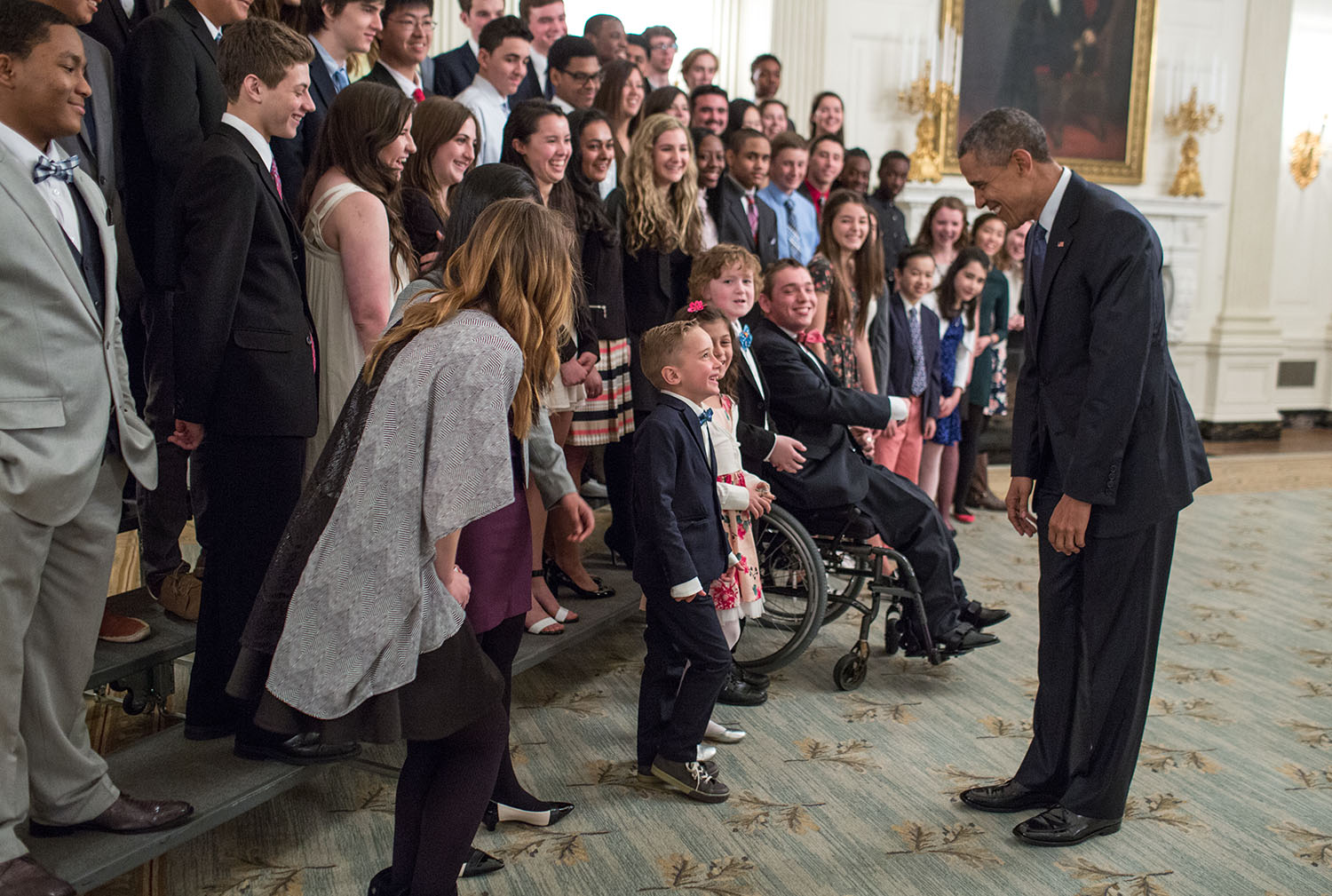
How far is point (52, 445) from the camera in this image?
1.83 metres

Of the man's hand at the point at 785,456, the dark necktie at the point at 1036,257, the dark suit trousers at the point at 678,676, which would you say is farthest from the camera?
the man's hand at the point at 785,456

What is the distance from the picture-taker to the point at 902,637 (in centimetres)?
353

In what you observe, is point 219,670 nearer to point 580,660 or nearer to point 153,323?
point 153,323

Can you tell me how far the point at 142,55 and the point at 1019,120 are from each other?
201cm

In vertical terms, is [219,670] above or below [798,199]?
below

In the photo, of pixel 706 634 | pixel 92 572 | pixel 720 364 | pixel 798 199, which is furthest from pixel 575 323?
pixel 798 199

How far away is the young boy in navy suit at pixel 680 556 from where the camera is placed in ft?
8.63

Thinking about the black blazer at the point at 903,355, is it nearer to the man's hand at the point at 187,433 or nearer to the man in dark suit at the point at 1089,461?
the man in dark suit at the point at 1089,461

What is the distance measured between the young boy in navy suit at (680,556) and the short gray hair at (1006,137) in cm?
77

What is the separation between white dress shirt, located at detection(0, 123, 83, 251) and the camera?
186cm

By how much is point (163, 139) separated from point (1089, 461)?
220cm

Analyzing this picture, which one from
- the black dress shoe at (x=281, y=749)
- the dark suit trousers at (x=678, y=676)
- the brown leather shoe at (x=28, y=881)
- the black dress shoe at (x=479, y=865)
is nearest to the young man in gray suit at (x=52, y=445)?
the brown leather shoe at (x=28, y=881)

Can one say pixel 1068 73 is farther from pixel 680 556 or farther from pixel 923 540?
pixel 680 556

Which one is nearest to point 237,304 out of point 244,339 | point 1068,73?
point 244,339
